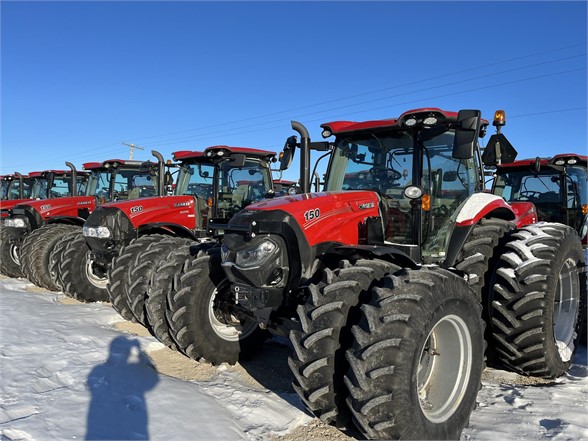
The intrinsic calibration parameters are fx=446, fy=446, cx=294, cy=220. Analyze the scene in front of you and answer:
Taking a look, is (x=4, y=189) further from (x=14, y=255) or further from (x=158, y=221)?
(x=158, y=221)

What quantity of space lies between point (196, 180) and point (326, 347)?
5123 millimetres

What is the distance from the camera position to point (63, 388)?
3285 millimetres

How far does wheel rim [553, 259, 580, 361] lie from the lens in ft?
14.6

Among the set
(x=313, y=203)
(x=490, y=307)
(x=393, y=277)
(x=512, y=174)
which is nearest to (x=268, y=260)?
(x=313, y=203)

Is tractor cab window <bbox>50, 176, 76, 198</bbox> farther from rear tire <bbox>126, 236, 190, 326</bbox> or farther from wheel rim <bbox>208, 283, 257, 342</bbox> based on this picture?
wheel rim <bbox>208, 283, 257, 342</bbox>

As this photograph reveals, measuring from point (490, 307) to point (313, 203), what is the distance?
6.10 feet

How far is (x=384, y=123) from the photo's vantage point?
3982mm

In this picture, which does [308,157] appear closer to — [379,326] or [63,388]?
[379,326]

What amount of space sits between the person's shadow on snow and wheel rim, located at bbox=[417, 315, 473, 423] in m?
1.86

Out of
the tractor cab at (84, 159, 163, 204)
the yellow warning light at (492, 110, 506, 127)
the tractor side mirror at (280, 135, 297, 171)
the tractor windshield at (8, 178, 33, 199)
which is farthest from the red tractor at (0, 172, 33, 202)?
the yellow warning light at (492, 110, 506, 127)

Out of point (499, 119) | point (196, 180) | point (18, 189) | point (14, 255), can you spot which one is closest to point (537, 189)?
point (499, 119)

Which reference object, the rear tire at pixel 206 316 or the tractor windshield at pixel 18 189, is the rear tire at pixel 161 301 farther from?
the tractor windshield at pixel 18 189

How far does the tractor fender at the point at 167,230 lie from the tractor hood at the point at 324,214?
10.1 feet

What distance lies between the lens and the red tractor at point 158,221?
18.4 ft
